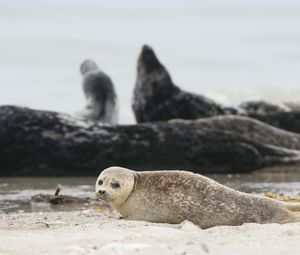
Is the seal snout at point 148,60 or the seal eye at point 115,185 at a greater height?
the seal snout at point 148,60

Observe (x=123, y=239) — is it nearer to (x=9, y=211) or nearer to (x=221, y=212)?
(x=221, y=212)

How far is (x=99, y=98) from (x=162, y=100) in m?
1.19

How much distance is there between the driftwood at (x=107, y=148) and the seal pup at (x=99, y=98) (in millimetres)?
4020

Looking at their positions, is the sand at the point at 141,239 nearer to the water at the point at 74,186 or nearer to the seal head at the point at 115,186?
the seal head at the point at 115,186

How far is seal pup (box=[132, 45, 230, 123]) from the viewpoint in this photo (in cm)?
1536

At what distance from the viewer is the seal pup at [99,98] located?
1546 cm

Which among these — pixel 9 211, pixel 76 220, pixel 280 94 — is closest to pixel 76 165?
pixel 9 211

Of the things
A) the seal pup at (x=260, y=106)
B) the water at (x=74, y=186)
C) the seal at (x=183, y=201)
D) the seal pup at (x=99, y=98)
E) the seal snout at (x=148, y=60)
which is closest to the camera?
the seal at (x=183, y=201)

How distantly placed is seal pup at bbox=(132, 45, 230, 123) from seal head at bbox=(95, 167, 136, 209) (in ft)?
31.2

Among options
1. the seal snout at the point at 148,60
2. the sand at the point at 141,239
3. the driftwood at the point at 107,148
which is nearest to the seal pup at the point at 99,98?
the seal snout at the point at 148,60

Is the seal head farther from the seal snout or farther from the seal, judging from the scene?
the seal snout

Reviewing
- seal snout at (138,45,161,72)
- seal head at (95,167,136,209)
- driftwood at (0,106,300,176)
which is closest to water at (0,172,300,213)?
driftwood at (0,106,300,176)

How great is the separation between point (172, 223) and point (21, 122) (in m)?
5.73

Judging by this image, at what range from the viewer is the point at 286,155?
1169cm
